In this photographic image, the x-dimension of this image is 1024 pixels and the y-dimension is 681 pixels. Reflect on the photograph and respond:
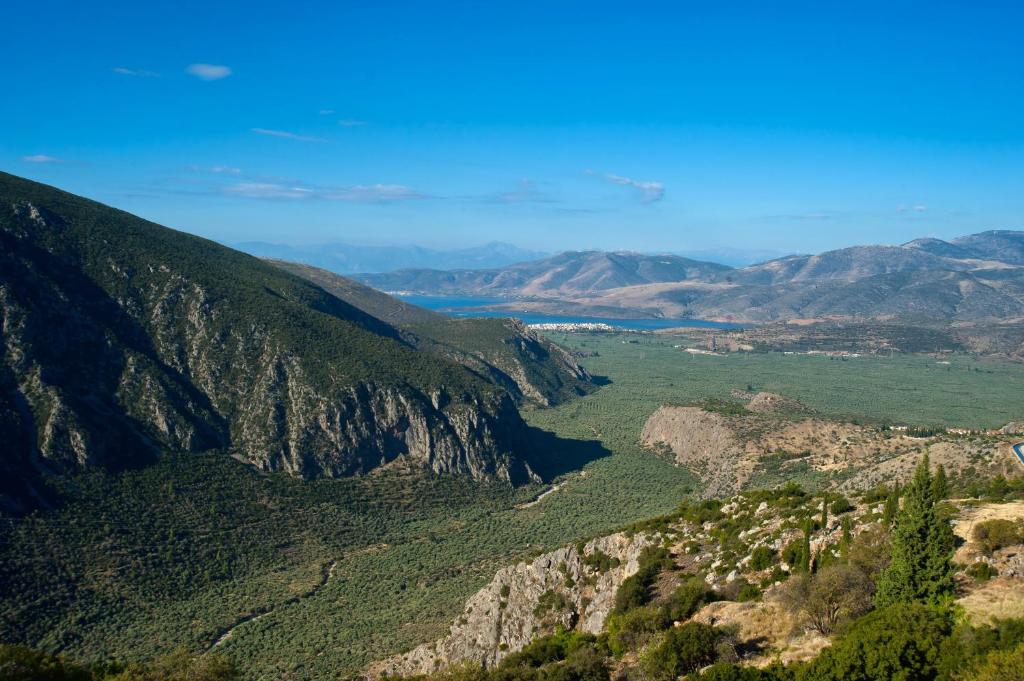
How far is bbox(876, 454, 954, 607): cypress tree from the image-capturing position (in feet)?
103

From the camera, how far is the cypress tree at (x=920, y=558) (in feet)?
103

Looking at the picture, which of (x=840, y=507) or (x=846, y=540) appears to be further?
(x=840, y=507)

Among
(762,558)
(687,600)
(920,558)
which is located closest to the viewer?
(920,558)

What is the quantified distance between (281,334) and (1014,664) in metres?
110

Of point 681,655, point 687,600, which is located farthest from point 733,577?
point 681,655

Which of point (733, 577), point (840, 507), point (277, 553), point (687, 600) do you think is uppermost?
point (840, 507)

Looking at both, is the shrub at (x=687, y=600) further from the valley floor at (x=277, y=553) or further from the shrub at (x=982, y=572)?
the valley floor at (x=277, y=553)

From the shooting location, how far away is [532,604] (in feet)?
169

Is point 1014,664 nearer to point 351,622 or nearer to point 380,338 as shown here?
point 351,622

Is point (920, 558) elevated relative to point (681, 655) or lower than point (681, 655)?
elevated

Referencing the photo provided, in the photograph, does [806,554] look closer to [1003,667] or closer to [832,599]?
[832,599]

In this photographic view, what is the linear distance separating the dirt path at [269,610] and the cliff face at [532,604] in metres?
17.4

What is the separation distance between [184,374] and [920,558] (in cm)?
10534

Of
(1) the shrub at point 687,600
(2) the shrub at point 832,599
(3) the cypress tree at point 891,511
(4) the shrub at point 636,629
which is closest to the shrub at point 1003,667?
(2) the shrub at point 832,599
